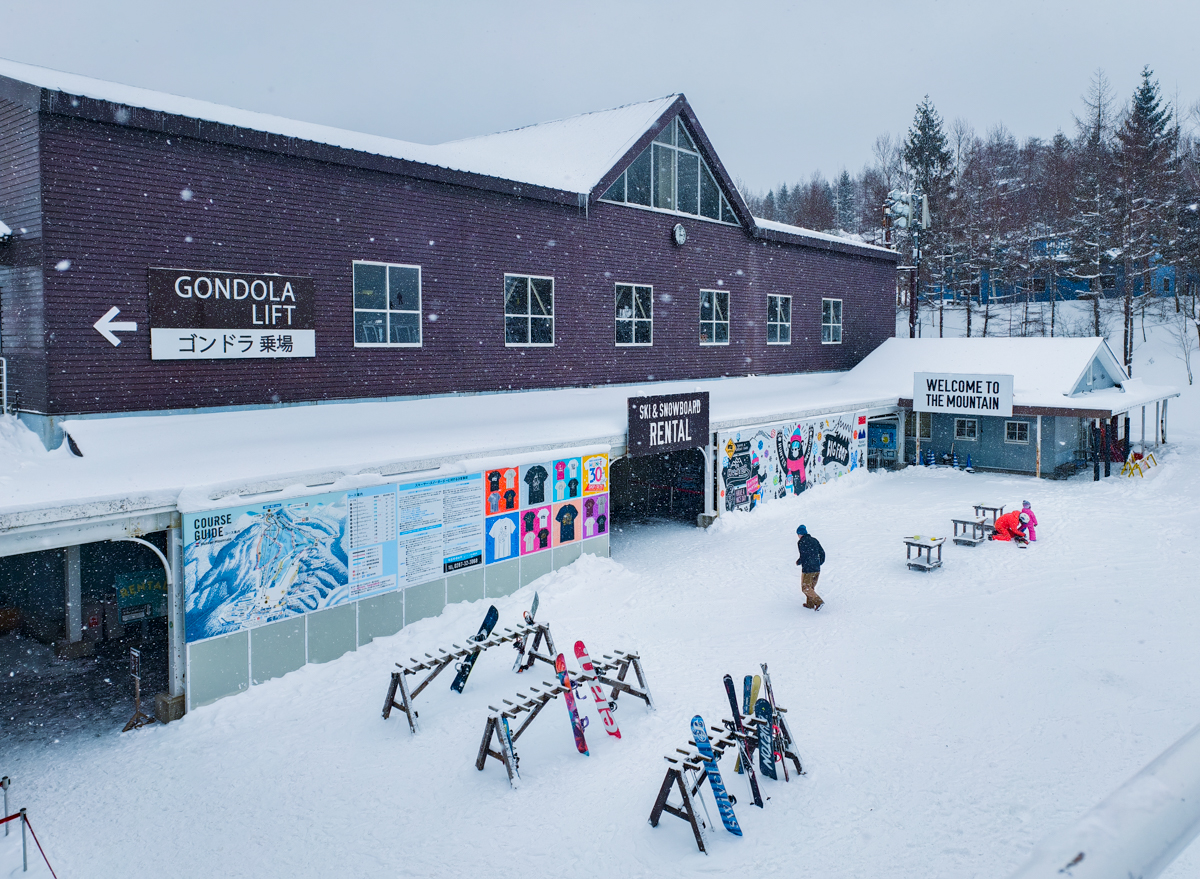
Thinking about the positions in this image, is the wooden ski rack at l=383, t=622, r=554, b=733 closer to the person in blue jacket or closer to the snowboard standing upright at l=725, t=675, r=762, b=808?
the snowboard standing upright at l=725, t=675, r=762, b=808

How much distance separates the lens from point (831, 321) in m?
30.2

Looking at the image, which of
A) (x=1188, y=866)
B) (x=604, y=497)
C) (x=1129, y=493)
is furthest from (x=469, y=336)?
(x=1129, y=493)

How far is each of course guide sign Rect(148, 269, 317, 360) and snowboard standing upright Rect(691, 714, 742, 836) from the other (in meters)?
10.5

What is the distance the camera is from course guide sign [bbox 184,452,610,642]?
→ 10.2 meters

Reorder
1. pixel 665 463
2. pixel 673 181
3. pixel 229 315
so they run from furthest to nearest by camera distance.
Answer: pixel 665 463
pixel 673 181
pixel 229 315

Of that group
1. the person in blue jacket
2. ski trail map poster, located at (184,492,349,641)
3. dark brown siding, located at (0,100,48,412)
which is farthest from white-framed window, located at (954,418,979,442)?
dark brown siding, located at (0,100,48,412)

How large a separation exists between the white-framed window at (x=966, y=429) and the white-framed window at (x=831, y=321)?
534cm

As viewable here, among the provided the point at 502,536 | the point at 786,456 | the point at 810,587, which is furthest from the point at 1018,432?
the point at 502,536

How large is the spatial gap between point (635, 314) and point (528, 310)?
12.6 ft

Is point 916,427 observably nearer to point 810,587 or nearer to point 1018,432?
point 1018,432

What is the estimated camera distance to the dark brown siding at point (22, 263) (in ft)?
39.1

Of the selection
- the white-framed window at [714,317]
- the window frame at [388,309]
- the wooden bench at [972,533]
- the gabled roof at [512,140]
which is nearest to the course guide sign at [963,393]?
the gabled roof at [512,140]

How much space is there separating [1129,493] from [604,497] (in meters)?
15.7

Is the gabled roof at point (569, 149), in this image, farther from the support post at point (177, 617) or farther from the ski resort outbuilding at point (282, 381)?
the support post at point (177, 617)
